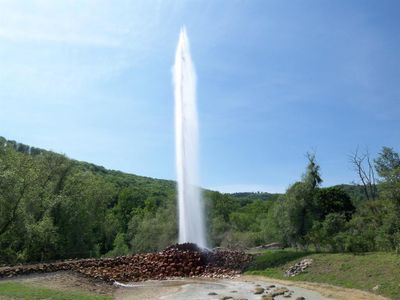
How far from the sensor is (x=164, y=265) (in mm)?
27422

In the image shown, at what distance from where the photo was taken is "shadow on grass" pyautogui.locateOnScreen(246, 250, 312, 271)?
26.2 metres

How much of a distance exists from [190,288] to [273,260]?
7.52 metres

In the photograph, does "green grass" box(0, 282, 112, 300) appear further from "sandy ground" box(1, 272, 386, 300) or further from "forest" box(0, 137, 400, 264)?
"forest" box(0, 137, 400, 264)

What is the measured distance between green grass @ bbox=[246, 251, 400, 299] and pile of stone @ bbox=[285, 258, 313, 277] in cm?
30

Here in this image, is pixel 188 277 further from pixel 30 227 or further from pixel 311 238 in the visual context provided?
pixel 30 227

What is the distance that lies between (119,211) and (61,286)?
6058cm

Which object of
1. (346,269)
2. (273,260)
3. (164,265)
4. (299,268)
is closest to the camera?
(346,269)

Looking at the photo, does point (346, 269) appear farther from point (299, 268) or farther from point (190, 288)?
point (190, 288)

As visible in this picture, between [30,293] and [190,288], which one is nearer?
[30,293]

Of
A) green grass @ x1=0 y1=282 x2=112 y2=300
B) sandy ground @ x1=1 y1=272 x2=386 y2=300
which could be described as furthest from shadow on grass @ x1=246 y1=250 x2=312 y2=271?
green grass @ x1=0 y1=282 x2=112 y2=300

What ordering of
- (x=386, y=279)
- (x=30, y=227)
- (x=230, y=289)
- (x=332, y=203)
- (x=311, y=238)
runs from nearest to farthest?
1. (x=386, y=279)
2. (x=230, y=289)
3. (x=311, y=238)
4. (x=30, y=227)
5. (x=332, y=203)

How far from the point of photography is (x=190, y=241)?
3155cm

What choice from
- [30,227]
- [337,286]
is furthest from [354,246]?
[30,227]

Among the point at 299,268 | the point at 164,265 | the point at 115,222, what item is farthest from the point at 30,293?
the point at 115,222
